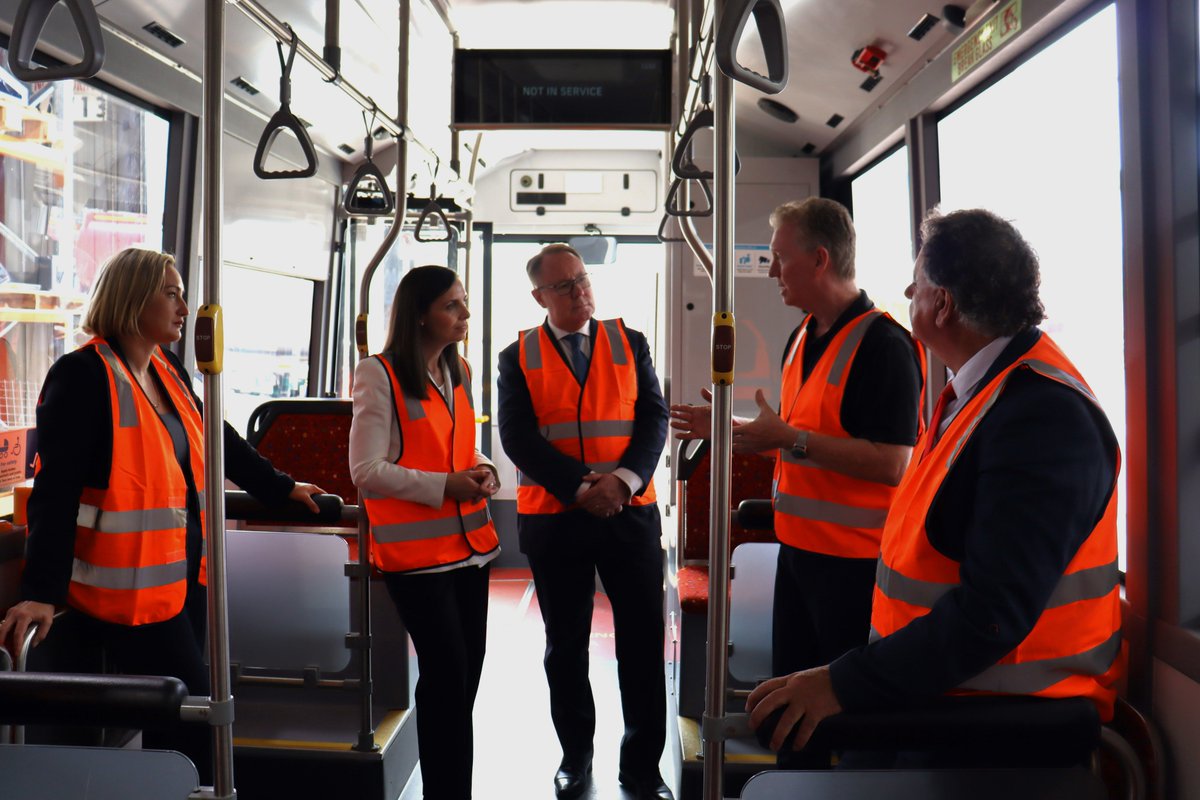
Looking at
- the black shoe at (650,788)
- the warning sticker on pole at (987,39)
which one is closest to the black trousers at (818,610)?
the black shoe at (650,788)

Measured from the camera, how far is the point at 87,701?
4.17 feet

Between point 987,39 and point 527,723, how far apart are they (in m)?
3.18

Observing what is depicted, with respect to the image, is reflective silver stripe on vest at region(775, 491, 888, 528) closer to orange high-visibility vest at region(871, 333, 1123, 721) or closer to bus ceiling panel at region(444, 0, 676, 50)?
orange high-visibility vest at region(871, 333, 1123, 721)

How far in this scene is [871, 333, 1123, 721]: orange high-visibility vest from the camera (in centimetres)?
136

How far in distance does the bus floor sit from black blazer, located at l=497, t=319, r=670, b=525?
108 cm

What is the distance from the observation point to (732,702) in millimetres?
3396

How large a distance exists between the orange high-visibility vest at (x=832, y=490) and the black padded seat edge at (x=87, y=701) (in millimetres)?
1480

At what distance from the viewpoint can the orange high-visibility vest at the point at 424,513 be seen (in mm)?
2564

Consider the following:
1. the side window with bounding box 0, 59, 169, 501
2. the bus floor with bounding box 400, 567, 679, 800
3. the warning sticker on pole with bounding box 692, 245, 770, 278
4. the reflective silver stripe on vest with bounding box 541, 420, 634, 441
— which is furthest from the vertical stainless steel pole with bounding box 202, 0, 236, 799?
the warning sticker on pole with bounding box 692, 245, 770, 278

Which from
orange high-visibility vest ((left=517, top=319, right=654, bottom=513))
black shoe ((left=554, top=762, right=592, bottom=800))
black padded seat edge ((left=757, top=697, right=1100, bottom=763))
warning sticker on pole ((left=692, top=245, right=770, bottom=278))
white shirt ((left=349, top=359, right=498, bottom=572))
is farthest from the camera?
warning sticker on pole ((left=692, top=245, right=770, bottom=278))

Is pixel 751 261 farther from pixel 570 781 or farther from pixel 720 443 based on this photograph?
pixel 720 443

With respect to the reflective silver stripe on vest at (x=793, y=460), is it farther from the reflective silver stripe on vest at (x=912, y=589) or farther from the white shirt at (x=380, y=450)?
the white shirt at (x=380, y=450)

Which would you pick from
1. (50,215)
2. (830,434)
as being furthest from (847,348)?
(50,215)

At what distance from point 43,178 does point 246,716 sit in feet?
7.04
